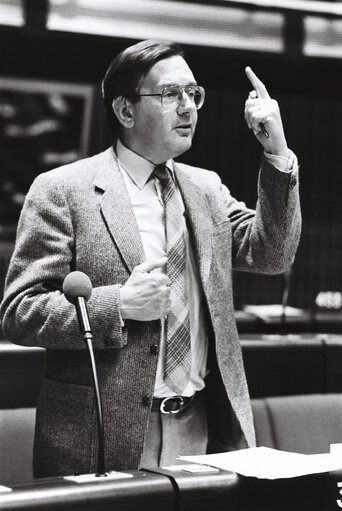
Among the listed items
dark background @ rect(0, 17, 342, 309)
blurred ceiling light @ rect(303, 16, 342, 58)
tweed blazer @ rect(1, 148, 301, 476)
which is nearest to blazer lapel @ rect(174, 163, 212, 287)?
tweed blazer @ rect(1, 148, 301, 476)

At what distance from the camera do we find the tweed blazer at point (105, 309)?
6.21 ft

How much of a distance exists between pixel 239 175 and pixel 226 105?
421 mm

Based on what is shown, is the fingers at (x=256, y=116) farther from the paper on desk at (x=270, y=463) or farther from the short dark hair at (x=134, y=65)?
the paper on desk at (x=270, y=463)

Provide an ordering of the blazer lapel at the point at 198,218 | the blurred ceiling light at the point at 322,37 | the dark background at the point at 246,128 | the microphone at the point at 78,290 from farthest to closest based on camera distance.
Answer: the blurred ceiling light at the point at 322,37 → the dark background at the point at 246,128 → the blazer lapel at the point at 198,218 → the microphone at the point at 78,290

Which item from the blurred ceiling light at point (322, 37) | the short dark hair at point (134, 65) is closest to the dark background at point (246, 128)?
the blurred ceiling light at point (322, 37)

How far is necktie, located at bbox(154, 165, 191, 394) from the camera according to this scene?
1.95 meters

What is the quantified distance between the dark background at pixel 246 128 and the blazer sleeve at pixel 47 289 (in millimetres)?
2652

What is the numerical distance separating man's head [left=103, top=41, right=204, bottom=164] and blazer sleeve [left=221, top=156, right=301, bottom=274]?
208 mm

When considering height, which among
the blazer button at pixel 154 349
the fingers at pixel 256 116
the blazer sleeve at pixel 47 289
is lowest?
the blazer button at pixel 154 349

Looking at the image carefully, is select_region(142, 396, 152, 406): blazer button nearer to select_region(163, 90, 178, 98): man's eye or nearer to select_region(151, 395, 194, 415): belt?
select_region(151, 395, 194, 415): belt

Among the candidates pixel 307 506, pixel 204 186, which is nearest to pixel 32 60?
pixel 204 186

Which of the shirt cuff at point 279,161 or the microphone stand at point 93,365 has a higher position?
the shirt cuff at point 279,161

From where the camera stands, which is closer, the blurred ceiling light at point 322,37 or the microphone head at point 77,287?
the microphone head at point 77,287

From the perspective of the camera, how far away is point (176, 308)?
199 centimetres
